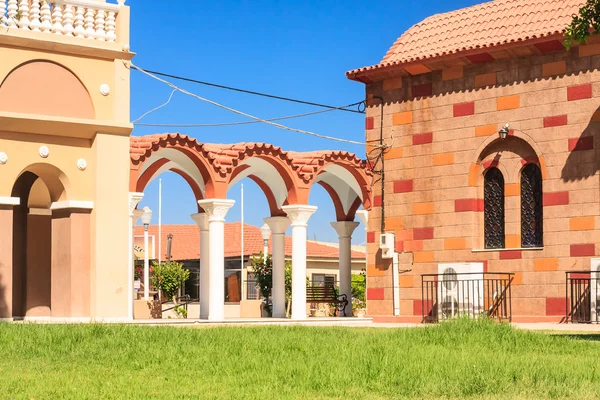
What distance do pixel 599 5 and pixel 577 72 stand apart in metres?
7.32

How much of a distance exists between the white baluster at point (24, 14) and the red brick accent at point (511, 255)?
1136 centimetres

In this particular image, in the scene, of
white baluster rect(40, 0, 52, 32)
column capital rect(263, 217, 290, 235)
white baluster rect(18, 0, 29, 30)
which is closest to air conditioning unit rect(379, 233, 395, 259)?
column capital rect(263, 217, 290, 235)

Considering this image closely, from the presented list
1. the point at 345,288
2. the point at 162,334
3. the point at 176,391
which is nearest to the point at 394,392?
the point at 176,391

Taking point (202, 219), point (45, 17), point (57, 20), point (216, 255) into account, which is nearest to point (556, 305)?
point (216, 255)

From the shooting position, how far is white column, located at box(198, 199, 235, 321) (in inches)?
940

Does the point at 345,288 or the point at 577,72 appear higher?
the point at 577,72

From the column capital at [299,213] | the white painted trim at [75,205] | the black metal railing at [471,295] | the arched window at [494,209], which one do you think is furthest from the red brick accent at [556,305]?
the white painted trim at [75,205]

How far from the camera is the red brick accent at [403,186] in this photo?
929 inches

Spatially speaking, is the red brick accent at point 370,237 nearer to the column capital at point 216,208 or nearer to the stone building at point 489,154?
the stone building at point 489,154

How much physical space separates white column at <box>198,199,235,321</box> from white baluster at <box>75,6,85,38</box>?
6937 millimetres

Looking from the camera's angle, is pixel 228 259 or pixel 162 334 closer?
pixel 162 334

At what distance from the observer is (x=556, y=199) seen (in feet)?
69.1

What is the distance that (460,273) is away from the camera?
73.0 feet

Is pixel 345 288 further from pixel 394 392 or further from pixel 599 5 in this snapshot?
pixel 394 392
